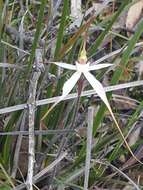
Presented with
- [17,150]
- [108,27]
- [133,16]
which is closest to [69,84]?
[108,27]

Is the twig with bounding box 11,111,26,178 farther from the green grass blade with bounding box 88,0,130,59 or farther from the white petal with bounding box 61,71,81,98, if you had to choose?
the white petal with bounding box 61,71,81,98

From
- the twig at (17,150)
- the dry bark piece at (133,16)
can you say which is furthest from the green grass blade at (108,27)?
the dry bark piece at (133,16)

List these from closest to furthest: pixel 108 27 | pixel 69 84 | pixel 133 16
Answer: pixel 69 84
pixel 108 27
pixel 133 16

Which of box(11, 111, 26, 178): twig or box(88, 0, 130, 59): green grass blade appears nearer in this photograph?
box(88, 0, 130, 59): green grass blade

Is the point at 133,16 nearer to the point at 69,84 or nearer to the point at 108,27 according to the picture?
the point at 108,27

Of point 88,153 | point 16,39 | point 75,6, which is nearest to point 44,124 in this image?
point 16,39

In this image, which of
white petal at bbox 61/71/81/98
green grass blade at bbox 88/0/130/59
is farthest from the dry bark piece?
white petal at bbox 61/71/81/98

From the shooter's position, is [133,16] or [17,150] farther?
[133,16]

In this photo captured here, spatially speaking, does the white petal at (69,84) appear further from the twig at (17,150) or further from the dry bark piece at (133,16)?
the dry bark piece at (133,16)

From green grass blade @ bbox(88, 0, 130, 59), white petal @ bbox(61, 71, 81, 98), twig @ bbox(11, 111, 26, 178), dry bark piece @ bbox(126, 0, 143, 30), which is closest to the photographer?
white petal @ bbox(61, 71, 81, 98)

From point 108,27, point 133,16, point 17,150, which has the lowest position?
point 17,150

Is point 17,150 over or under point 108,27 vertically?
under
